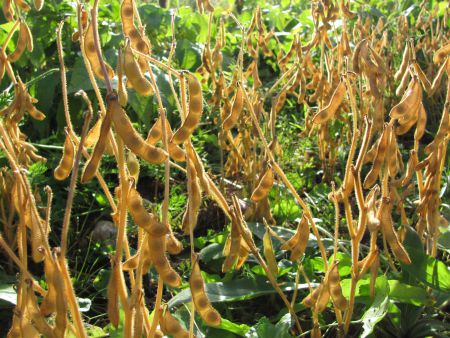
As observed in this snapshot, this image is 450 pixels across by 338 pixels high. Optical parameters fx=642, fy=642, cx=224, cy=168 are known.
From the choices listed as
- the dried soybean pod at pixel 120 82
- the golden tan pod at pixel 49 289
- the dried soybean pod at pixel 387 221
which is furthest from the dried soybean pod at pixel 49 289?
the dried soybean pod at pixel 387 221

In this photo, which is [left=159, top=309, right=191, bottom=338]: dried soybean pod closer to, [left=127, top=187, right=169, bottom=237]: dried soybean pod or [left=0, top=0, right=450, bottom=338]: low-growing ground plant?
[left=0, top=0, right=450, bottom=338]: low-growing ground plant

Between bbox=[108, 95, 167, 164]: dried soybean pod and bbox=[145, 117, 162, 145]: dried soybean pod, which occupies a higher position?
bbox=[108, 95, 167, 164]: dried soybean pod

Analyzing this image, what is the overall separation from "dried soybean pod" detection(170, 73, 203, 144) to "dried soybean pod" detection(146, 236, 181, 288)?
5.8 inches

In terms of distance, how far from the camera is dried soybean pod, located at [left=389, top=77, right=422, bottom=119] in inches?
44.0

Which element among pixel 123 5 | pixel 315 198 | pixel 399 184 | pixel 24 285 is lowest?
pixel 315 198

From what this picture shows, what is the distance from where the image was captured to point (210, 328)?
1337 mm

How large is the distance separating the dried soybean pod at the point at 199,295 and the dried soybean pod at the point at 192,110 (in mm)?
173

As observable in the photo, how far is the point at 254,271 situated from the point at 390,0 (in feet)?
10.8

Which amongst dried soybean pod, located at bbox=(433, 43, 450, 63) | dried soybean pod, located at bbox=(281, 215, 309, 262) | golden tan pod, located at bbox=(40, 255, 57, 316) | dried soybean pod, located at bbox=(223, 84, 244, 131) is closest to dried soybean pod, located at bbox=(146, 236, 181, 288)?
golden tan pod, located at bbox=(40, 255, 57, 316)

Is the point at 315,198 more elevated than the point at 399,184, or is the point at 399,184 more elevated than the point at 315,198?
the point at 399,184

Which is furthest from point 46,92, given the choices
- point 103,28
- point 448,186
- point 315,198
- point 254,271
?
point 448,186

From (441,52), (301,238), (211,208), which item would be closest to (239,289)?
(301,238)

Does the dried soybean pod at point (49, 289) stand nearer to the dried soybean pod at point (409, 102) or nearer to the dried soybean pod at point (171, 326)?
the dried soybean pod at point (171, 326)

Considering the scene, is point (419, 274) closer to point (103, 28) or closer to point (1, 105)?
point (1, 105)
